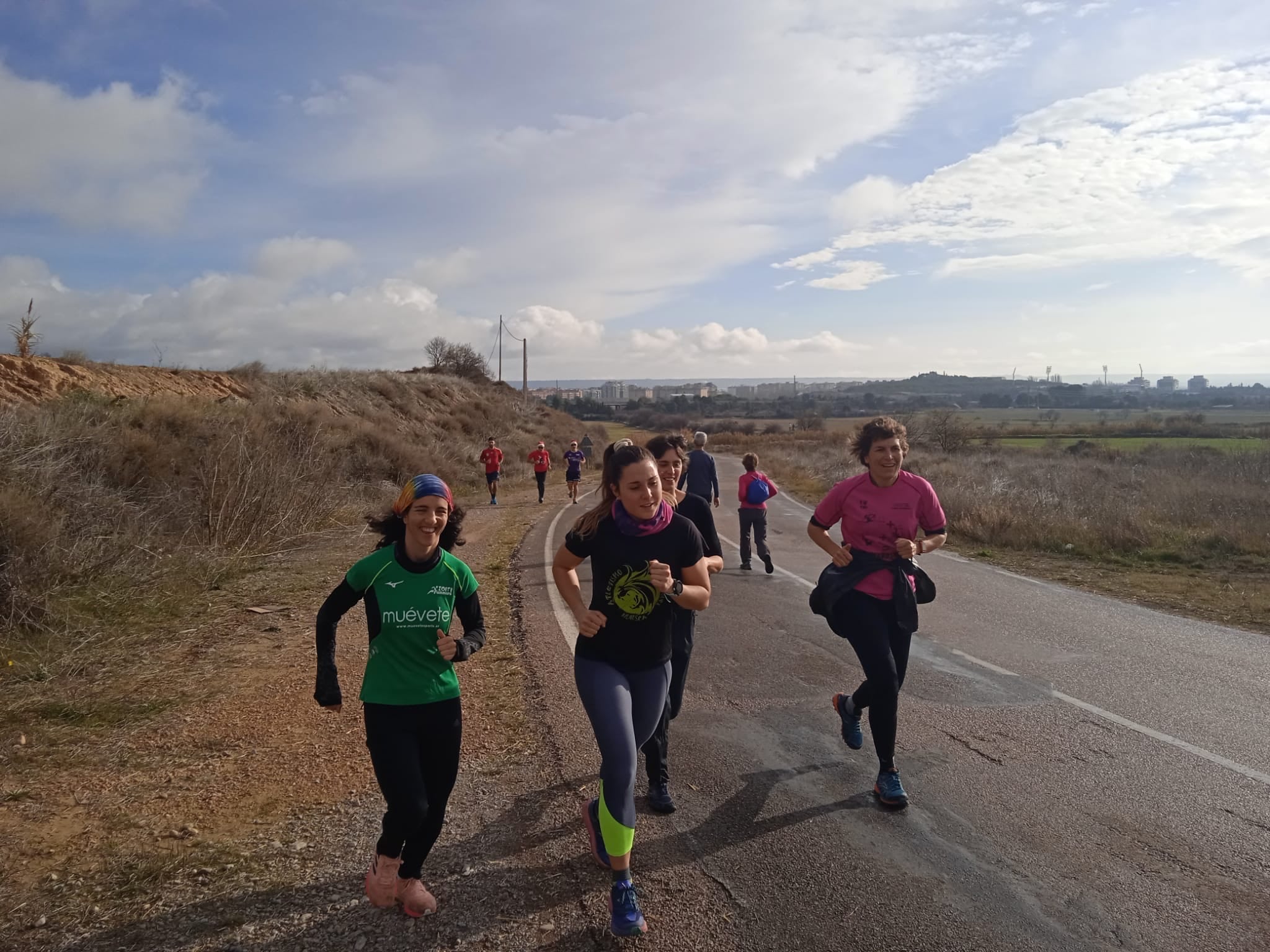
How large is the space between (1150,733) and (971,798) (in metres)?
1.88

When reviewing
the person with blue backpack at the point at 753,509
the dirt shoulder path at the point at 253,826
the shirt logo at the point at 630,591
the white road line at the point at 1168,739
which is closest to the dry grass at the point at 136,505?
the dirt shoulder path at the point at 253,826

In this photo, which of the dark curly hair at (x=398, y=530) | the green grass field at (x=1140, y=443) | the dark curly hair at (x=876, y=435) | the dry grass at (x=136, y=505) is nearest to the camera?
the dark curly hair at (x=398, y=530)

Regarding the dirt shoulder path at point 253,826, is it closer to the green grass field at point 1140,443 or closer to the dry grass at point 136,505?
the dry grass at point 136,505

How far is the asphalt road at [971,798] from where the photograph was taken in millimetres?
3238

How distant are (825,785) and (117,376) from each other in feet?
74.3

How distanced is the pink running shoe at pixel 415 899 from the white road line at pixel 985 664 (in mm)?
5148

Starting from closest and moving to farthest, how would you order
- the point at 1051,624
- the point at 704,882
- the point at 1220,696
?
1. the point at 704,882
2. the point at 1220,696
3. the point at 1051,624

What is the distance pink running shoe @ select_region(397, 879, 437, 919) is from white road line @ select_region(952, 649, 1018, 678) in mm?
5148

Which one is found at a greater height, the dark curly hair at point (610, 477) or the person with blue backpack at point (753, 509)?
the dark curly hair at point (610, 477)

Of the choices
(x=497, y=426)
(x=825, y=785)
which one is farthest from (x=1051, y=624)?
(x=497, y=426)

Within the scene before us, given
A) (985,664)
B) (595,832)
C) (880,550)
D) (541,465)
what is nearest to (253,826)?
(595,832)

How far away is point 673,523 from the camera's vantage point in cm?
358

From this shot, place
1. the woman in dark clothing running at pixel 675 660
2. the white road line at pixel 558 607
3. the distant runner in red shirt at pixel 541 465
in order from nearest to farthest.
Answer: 1. the woman in dark clothing running at pixel 675 660
2. the white road line at pixel 558 607
3. the distant runner in red shirt at pixel 541 465

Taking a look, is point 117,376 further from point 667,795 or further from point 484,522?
point 667,795
